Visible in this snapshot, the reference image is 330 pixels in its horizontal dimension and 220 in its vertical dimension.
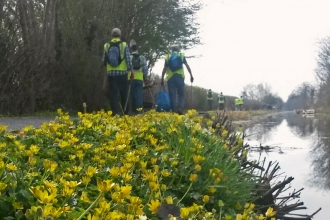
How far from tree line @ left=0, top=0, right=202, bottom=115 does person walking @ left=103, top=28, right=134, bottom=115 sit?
2710 mm

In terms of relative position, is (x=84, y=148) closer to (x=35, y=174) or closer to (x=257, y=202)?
(x=35, y=174)

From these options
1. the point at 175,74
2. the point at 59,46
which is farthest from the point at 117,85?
the point at 59,46

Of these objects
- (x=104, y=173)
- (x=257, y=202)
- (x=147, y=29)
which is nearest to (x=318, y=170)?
(x=257, y=202)

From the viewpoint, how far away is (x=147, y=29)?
55.9 feet

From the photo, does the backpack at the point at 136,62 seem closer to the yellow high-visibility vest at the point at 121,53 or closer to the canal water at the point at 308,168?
the yellow high-visibility vest at the point at 121,53

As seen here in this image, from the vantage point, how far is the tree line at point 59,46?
1060cm

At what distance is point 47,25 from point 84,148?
32.6ft

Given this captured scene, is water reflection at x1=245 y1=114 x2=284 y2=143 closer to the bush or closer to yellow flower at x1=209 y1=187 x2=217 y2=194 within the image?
the bush

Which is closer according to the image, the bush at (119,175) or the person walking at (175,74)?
the bush at (119,175)

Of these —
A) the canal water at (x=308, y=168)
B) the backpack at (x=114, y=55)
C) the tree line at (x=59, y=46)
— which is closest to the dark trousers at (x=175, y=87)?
the backpack at (x=114, y=55)

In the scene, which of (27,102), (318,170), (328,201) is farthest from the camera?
(27,102)

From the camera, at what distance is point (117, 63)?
8508mm

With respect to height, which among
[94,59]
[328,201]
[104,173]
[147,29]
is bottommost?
[328,201]

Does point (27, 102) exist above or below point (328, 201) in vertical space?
above
